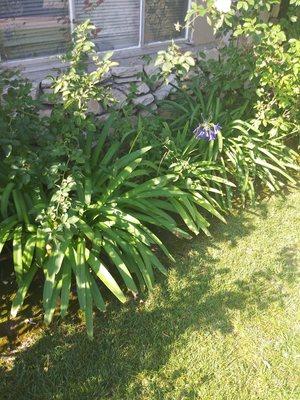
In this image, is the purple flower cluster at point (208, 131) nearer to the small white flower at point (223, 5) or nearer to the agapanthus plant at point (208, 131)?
the agapanthus plant at point (208, 131)

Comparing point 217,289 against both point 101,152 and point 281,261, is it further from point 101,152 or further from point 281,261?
point 101,152

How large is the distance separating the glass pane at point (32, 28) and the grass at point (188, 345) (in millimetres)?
2019

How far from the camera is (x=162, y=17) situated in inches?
149

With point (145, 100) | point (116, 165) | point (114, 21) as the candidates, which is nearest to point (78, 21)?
point (114, 21)

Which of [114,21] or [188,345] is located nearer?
[188,345]

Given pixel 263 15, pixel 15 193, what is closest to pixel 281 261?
pixel 15 193

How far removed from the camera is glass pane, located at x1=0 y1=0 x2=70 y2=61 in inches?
114

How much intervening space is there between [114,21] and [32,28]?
79cm

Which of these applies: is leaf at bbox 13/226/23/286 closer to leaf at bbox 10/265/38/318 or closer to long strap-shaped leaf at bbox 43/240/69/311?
leaf at bbox 10/265/38/318

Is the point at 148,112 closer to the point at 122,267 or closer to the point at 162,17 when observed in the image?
the point at 162,17

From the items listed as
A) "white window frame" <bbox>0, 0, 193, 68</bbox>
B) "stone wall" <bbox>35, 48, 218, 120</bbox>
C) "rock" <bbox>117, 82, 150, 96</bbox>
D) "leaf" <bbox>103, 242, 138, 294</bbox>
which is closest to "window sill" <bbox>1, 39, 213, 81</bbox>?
"white window frame" <bbox>0, 0, 193, 68</bbox>

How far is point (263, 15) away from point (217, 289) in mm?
3706

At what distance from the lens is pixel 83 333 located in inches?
90.2

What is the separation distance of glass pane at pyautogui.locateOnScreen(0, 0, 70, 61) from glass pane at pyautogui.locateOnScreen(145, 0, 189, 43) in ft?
2.87
